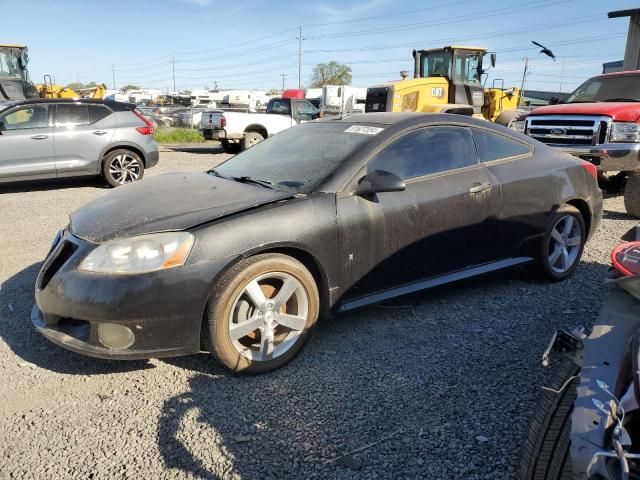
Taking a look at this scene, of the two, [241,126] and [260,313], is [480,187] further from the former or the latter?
[241,126]

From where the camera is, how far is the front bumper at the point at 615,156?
7.41 meters

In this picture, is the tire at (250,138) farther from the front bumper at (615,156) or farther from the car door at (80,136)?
the front bumper at (615,156)

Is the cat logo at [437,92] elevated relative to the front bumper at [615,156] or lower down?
elevated

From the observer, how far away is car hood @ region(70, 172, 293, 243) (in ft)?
9.89

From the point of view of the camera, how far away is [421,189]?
3697mm

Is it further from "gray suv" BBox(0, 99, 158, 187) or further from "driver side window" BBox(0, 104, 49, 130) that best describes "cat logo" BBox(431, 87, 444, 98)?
"driver side window" BBox(0, 104, 49, 130)

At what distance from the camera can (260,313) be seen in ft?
10.1

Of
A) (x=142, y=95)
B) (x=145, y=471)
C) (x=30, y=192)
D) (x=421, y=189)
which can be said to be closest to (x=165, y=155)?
(x=30, y=192)

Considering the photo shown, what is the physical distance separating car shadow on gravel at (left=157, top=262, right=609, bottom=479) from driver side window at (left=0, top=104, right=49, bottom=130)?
7432 mm

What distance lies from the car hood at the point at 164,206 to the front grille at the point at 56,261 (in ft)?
0.32

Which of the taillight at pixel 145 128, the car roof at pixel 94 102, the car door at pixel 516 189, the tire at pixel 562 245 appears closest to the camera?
the car door at pixel 516 189

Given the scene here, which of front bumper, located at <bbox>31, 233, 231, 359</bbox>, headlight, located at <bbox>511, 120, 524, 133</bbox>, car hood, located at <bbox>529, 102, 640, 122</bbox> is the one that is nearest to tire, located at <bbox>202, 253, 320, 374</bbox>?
front bumper, located at <bbox>31, 233, 231, 359</bbox>

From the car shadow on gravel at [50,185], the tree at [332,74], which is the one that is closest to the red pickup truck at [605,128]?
the car shadow on gravel at [50,185]

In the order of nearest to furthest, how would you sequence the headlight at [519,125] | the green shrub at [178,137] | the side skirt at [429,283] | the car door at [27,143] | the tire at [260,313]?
the tire at [260,313]
the side skirt at [429,283]
the car door at [27,143]
the headlight at [519,125]
the green shrub at [178,137]
